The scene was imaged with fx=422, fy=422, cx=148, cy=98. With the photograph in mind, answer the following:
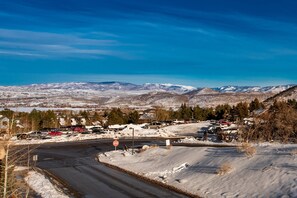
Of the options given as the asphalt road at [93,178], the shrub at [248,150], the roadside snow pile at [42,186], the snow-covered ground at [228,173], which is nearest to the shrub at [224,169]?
the snow-covered ground at [228,173]

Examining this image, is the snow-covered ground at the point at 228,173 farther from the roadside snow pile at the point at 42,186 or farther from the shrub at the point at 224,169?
the roadside snow pile at the point at 42,186

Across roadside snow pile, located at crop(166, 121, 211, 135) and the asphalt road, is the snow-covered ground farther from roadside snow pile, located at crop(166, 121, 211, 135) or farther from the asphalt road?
roadside snow pile, located at crop(166, 121, 211, 135)

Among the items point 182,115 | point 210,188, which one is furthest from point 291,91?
point 210,188

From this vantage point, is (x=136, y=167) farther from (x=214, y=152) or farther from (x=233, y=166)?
(x=233, y=166)

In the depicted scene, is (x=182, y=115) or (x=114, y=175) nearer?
(x=114, y=175)

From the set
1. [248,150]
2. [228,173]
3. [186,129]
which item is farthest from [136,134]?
[228,173]
